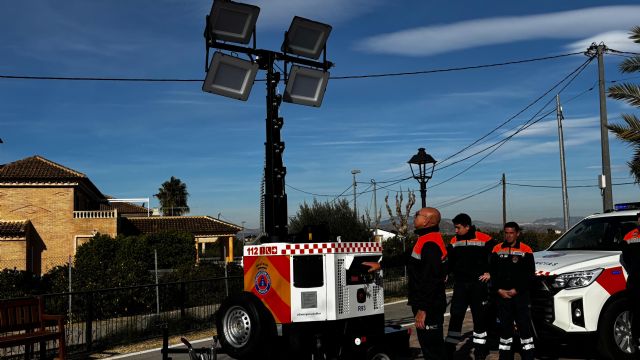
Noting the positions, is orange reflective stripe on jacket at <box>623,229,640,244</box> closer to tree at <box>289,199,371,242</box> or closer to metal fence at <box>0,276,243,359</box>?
metal fence at <box>0,276,243,359</box>

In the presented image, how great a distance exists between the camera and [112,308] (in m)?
14.5

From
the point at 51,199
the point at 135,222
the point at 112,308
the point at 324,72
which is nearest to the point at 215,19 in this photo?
the point at 324,72

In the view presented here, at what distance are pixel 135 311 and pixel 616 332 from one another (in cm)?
1013

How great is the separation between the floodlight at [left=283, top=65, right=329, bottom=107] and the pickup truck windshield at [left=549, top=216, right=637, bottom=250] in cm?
440

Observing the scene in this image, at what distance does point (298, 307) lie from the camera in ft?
20.8

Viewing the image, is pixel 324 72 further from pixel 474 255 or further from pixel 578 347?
pixel 578 347

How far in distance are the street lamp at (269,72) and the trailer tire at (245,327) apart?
1.06 m

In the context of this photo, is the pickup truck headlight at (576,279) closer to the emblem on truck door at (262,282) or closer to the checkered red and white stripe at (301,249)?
the checkered red and white stripe at (301,249)

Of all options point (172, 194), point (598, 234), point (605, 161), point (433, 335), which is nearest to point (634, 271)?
point (598, 234)

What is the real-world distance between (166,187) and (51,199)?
50.4 metres

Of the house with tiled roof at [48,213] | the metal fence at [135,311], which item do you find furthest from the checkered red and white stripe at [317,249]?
the house with tiled roof at [48,213]

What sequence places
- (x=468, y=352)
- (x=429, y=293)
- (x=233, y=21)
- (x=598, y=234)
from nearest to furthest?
(x=429, y=293)
(x=233, y=21)
(x=468, y=352)
(x=598, y=234)

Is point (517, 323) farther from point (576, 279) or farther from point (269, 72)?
point (269, 72)

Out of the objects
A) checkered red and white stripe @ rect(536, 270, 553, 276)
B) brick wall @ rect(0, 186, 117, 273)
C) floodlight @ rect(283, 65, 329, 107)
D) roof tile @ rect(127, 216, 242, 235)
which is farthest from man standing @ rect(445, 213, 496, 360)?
→ roof tile @ rect(127, 216, 242, 235)
